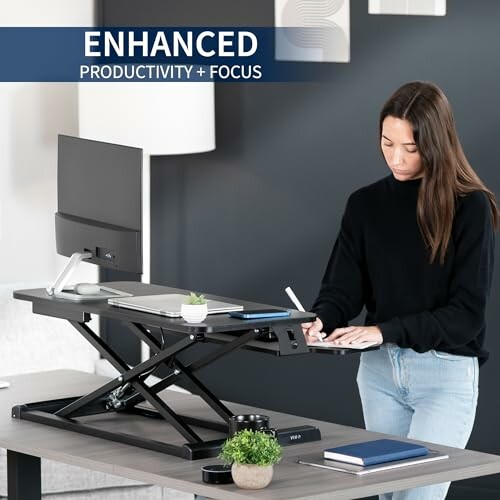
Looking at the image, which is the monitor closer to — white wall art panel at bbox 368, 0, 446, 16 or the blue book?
the blue book

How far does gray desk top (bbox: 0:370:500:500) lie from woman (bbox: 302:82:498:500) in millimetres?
189

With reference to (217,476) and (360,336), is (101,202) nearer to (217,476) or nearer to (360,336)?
(360,336)

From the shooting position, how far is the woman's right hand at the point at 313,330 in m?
3.60

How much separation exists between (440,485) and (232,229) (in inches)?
101

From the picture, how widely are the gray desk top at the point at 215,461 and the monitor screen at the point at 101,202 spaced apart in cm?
47

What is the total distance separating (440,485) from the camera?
3.46m

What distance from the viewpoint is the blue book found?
3.13 m

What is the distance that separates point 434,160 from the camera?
3557 millimetres

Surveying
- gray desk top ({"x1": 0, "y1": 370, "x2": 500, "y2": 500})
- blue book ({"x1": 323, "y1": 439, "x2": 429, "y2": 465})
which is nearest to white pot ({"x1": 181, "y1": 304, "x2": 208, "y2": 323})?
gray desk top ({"x1": 0, "y1": 370, "x2": 500, "y2": 500})

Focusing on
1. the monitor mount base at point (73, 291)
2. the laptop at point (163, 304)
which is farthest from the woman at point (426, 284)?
the monitor mount base at point (73, 291)

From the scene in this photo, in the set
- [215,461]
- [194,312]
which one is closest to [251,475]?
[215,461]

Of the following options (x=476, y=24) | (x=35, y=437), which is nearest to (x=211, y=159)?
(x=476, y=24)

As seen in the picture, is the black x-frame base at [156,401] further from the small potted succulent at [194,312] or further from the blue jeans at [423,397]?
the blue jeans at [423,397]

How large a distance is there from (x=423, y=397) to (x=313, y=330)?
0.34m
